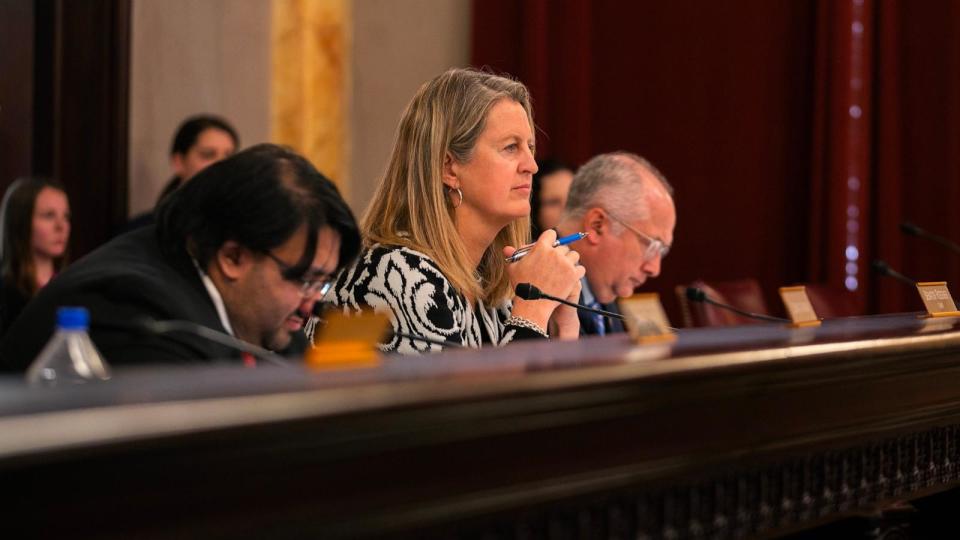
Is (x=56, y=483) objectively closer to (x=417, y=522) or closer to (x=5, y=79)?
(x=417, y=522)

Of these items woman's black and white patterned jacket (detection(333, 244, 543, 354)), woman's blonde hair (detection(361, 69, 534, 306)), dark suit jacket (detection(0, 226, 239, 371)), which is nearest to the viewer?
dark suit jacket (detection(0, 226, 239, 371))

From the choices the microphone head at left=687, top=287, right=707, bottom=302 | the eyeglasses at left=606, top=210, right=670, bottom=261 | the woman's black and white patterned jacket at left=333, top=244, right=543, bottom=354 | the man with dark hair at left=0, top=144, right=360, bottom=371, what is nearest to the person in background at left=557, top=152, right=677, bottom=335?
the eyeglasses at left=606, top=210, right=670, bottom=261

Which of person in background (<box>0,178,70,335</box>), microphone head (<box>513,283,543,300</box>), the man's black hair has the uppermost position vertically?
the man's black hair

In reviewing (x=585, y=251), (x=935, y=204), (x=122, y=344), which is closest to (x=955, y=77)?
(x=935, y=204)

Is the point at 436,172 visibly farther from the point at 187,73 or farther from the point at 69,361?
the point at 187,73

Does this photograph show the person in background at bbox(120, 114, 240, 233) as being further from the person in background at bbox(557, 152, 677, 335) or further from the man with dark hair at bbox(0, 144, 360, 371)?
the man with dark hair at bbox(0, 144, 360, 371)

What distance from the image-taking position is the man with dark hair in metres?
1.60

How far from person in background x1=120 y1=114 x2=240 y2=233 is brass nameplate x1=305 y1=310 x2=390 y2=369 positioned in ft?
11.2

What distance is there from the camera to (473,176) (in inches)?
101

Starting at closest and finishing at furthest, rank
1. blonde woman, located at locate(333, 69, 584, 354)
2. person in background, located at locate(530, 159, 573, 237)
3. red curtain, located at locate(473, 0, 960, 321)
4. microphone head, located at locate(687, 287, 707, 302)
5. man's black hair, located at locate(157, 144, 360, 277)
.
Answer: man's black hair, located at locate(157, 144, 360, 277)
blonde woman, located at locate(333, 69, 584, 354)
microphone head, located at locate(687, 287, 707, 302)
person in background, located at locate(530, 159, 573, 237)
red curtain, located at locate(473, 0, 960, 321)

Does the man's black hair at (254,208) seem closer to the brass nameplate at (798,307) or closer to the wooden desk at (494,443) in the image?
the wooden desk at (494,443)

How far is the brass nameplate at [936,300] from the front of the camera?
2513 millimetres

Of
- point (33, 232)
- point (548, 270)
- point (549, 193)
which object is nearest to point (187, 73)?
point (33, 232)

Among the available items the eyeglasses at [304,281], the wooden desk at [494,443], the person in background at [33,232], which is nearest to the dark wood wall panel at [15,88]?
the person in background at [33,232]
